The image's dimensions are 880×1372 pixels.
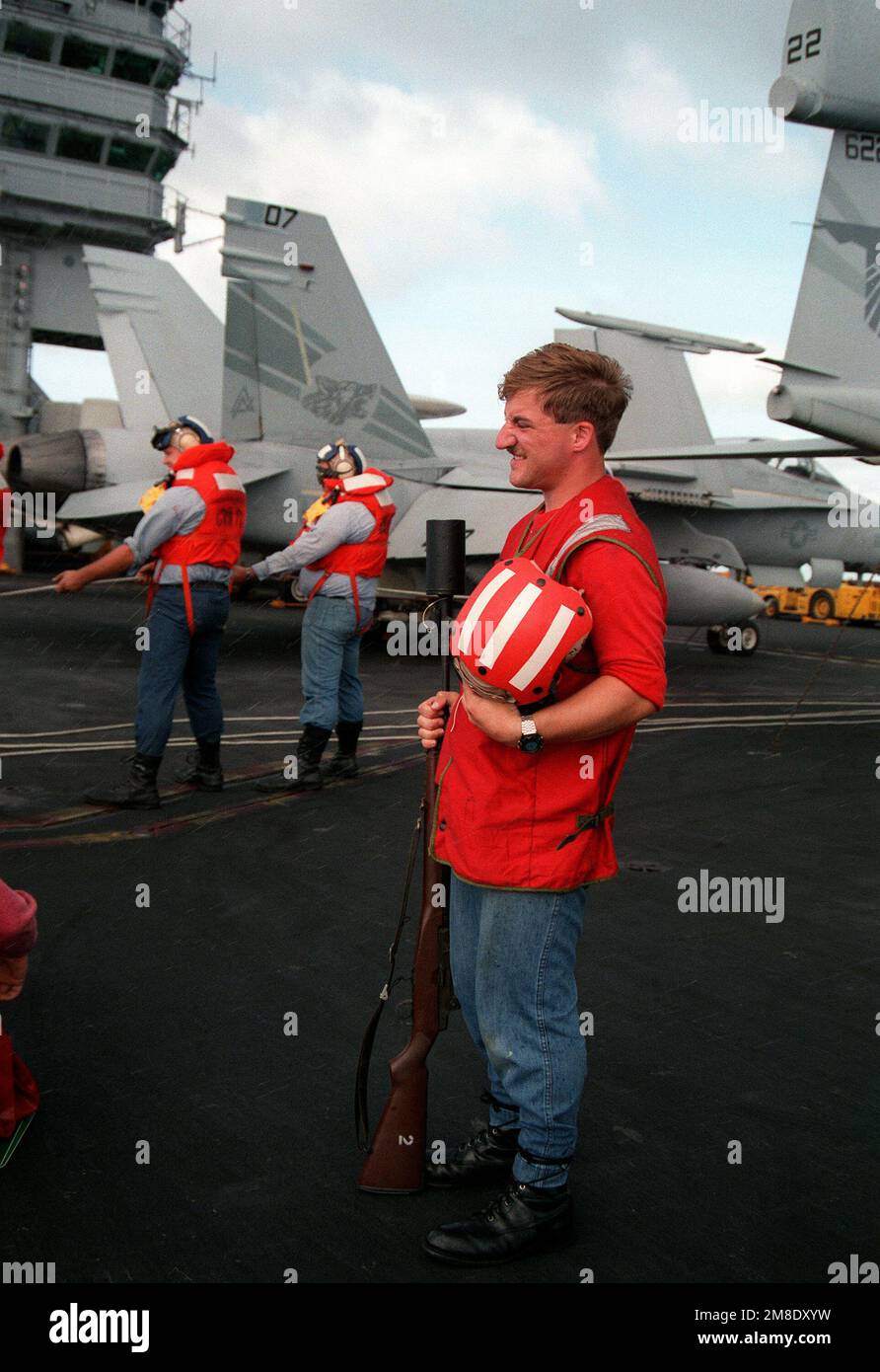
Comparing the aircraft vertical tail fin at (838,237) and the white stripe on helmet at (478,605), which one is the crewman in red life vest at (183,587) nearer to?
the white stripe on helmet at (478,605)

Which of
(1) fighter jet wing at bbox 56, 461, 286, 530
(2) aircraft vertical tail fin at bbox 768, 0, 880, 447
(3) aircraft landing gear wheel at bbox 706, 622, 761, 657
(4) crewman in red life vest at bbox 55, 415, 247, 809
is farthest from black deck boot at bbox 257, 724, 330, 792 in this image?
(3) aircraft landing gear wheel at bbox 706, 622, 761, 657

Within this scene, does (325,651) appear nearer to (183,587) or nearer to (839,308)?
(183,587)

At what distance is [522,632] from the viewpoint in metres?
2.07

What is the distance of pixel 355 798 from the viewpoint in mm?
6410

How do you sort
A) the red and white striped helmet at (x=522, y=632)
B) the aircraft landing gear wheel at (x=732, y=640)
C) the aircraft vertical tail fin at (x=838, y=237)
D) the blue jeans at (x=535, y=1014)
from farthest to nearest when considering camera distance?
the aircraft landing gear wheel at (x=732, y=640), the aircraft vertical tail fin at (x=838, y=237), the blue jeans at (x=535, y=1014), the red and white striped helmet at (x=522, y=632)

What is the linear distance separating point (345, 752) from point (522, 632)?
16.4 feet


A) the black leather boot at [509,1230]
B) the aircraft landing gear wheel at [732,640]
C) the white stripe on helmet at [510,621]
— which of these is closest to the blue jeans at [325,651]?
the black leather boot at [509,1230]

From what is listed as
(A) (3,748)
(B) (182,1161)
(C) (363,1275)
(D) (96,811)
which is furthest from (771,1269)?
(A) (3,748)

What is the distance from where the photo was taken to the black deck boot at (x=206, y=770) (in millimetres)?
6422

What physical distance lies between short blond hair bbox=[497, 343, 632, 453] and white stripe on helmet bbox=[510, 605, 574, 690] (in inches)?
17.9

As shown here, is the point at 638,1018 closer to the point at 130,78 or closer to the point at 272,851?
the point at 272,851

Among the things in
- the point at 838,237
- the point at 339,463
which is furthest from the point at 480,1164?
the point at 838,237

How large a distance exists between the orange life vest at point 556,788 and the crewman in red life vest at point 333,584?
14.2 ft

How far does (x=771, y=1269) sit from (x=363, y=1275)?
0.84 meters
